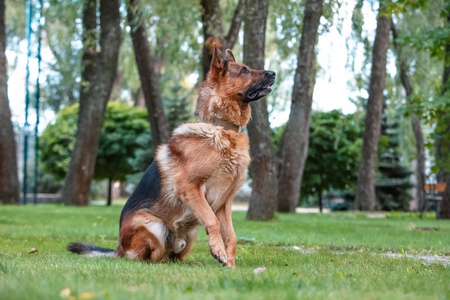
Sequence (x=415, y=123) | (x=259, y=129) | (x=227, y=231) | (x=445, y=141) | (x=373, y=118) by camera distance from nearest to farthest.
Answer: (x=227, y=231) < (x=259, y=129) < (x=445, y=141) < (x=373, y=118) < (x=415, y=123)

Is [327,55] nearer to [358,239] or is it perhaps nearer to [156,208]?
[358,239]

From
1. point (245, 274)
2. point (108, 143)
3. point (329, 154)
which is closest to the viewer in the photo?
point (245, 274)

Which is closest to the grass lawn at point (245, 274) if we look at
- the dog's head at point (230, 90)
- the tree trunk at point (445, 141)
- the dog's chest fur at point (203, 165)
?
the dog's chest fur at point (203, 165)

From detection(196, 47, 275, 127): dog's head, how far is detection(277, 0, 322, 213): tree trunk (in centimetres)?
900

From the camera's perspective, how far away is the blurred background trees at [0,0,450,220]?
43.6 feet

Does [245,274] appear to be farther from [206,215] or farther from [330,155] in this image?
[330,155]

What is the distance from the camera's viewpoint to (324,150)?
26844 millimetres

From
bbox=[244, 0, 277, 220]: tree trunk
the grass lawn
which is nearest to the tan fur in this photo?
the grass lawn

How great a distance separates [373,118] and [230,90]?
51.8 feet

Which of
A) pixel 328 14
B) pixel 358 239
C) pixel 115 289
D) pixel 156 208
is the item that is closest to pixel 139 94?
pixel 328 14

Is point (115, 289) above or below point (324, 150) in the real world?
below

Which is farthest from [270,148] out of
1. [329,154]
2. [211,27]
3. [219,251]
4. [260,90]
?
[329,154]

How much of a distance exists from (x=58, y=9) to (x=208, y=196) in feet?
50.7

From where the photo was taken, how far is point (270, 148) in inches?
529
